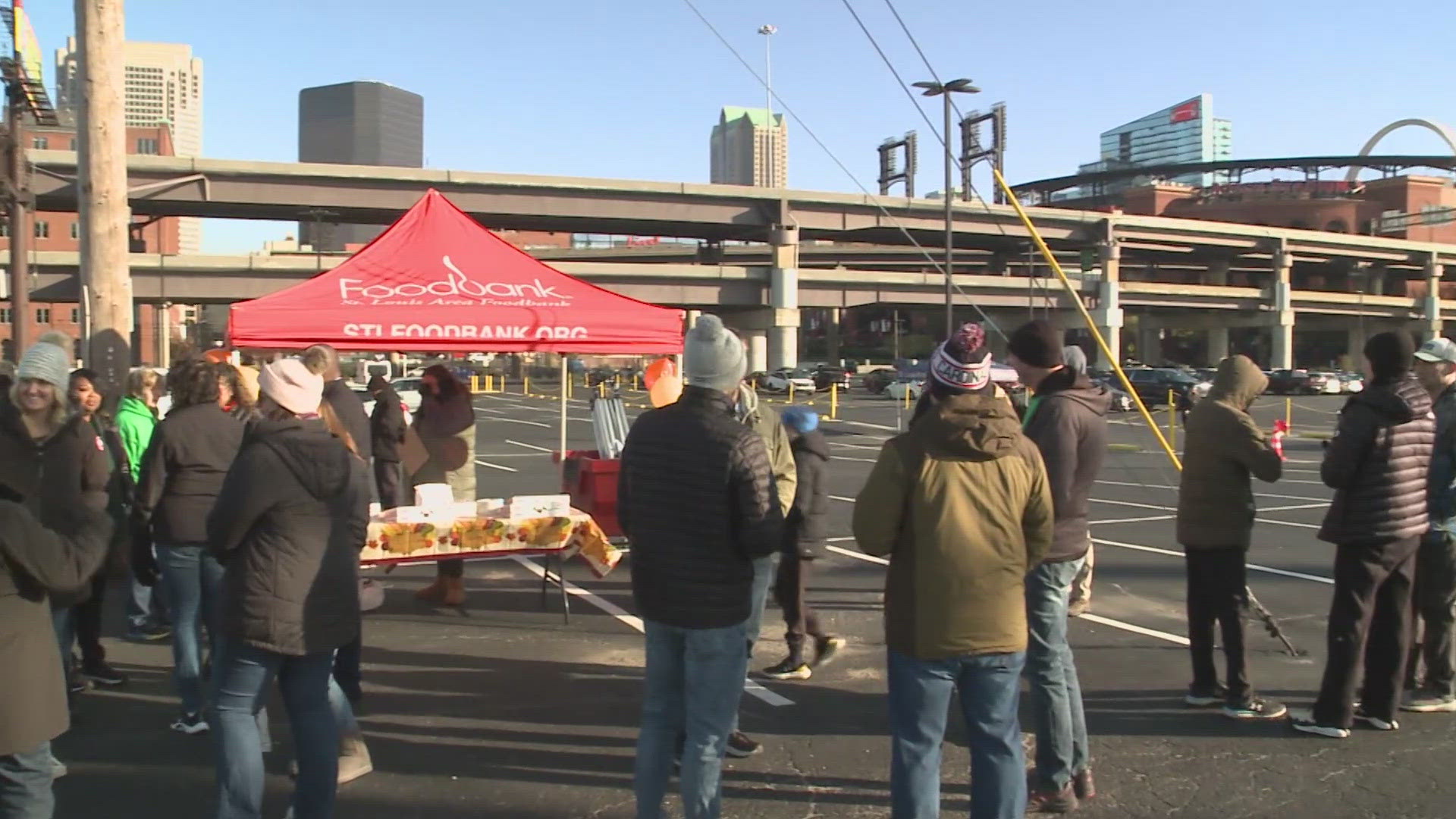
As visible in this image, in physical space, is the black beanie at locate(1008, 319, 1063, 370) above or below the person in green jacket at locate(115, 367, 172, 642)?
above

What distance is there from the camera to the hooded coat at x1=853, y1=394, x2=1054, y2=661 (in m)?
3.42

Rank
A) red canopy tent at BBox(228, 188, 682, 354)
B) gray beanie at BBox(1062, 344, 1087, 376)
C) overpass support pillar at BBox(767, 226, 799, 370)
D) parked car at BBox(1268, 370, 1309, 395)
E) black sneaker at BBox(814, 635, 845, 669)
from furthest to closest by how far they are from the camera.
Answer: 1. parked car at BBox(1268, 370, 1309, 395)
2. overpass support pillar at BBox(767, 226, 799, 370)
3. red canopy tent at BBox(228, 188, 682, 354)
4. black sneaker at BBox(814, 635, 845, 669)
5. gray beanie at BBox(1062, 344, 1087, 376)

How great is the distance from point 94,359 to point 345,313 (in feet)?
6.07

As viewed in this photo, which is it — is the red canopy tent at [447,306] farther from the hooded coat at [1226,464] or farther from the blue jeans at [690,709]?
the blue jeans at [690,709]

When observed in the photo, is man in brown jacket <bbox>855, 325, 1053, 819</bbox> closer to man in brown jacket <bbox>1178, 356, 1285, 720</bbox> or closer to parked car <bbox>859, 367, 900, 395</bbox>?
man in brown jacket <bbox>1178, 356, 1285, 720</bbox>

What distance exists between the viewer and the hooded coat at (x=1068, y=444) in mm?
4352

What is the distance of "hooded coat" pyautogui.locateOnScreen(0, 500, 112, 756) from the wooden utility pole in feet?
17.8

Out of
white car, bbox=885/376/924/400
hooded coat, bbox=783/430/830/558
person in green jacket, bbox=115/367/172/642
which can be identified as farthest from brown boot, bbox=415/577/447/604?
white car, bbox=885/376/924/400

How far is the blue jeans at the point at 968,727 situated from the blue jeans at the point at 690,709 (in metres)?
0.55

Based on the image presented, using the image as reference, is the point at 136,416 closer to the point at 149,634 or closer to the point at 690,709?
the point at 149,634

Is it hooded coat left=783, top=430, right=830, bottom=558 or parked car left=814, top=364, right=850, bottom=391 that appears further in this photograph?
parked car left=814, top=364, right=850, bottom=391

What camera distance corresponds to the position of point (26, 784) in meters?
3.17

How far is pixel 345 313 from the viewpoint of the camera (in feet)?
26.2

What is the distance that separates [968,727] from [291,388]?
2.52m
